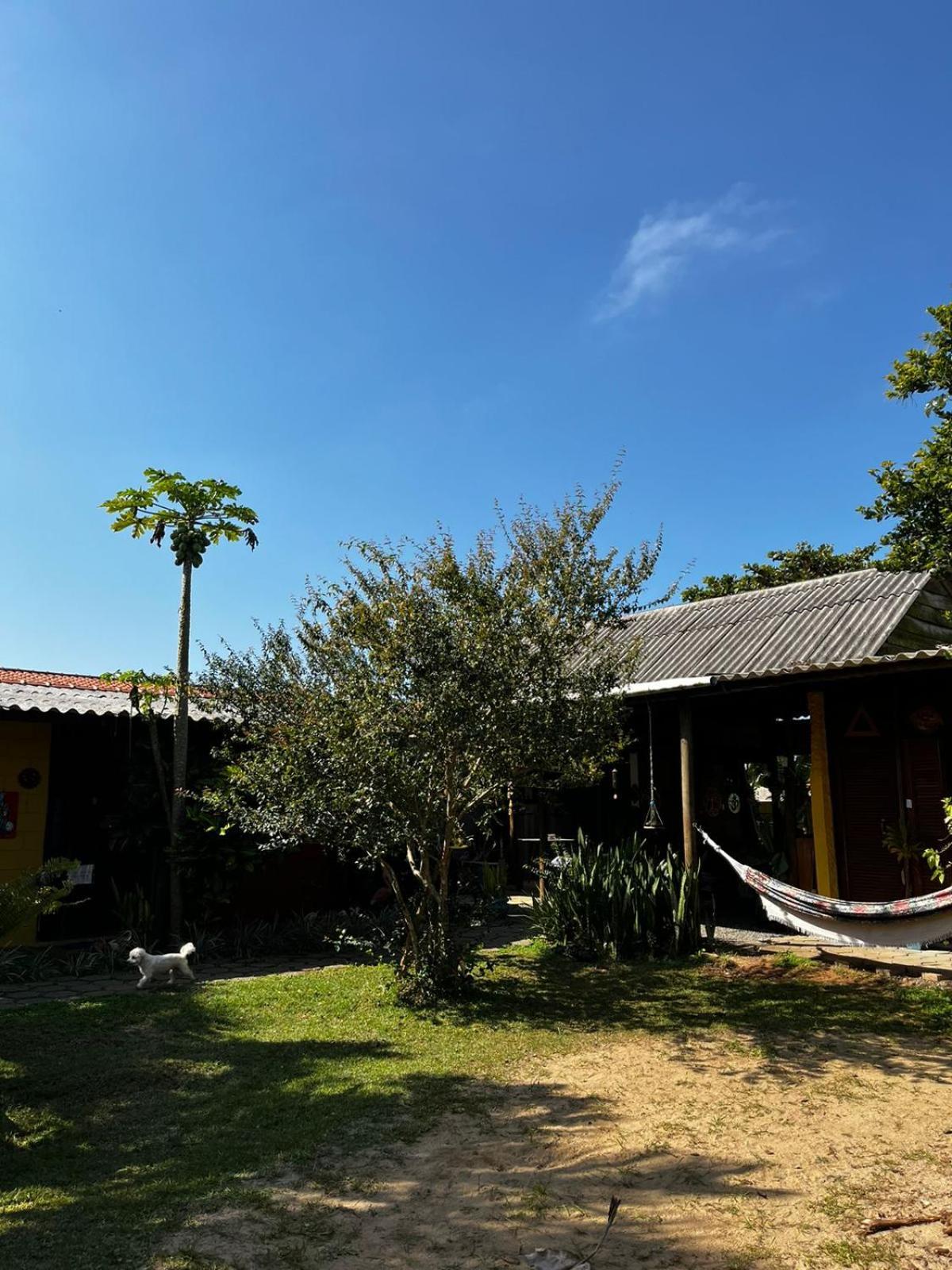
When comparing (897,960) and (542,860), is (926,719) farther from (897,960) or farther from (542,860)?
(542,860)

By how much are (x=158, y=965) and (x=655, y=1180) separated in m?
4.87

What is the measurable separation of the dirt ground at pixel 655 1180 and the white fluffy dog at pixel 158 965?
349 cm

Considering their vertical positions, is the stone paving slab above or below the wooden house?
below

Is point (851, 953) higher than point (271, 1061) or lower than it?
higher

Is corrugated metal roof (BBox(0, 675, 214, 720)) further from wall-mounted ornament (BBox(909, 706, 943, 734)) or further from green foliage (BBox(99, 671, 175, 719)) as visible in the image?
wall-mounted ornament (BBox(909, 706, 943, 734))

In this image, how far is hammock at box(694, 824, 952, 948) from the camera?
656 centimetres

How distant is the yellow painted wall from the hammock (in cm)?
702

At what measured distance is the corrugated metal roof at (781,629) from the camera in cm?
853

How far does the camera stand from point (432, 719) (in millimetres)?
5738

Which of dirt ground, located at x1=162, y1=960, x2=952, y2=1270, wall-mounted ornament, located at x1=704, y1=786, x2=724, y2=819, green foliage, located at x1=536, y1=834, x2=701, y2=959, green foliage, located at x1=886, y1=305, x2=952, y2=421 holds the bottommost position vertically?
dirt ground, located at x1=162, y1=960, x2=952, y2=1270

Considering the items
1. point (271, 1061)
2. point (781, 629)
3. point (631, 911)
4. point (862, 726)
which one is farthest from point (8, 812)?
point (862, 726)

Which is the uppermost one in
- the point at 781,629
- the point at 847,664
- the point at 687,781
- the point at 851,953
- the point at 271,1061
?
the point at 781,629

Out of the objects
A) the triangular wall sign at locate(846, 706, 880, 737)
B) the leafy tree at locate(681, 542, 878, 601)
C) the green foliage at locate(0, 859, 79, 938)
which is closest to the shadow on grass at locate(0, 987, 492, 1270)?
the green foliage at locate(0, 859, 79, 938)

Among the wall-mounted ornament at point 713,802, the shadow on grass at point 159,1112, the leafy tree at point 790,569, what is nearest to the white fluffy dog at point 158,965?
the shadow on grass at point 159,1112
